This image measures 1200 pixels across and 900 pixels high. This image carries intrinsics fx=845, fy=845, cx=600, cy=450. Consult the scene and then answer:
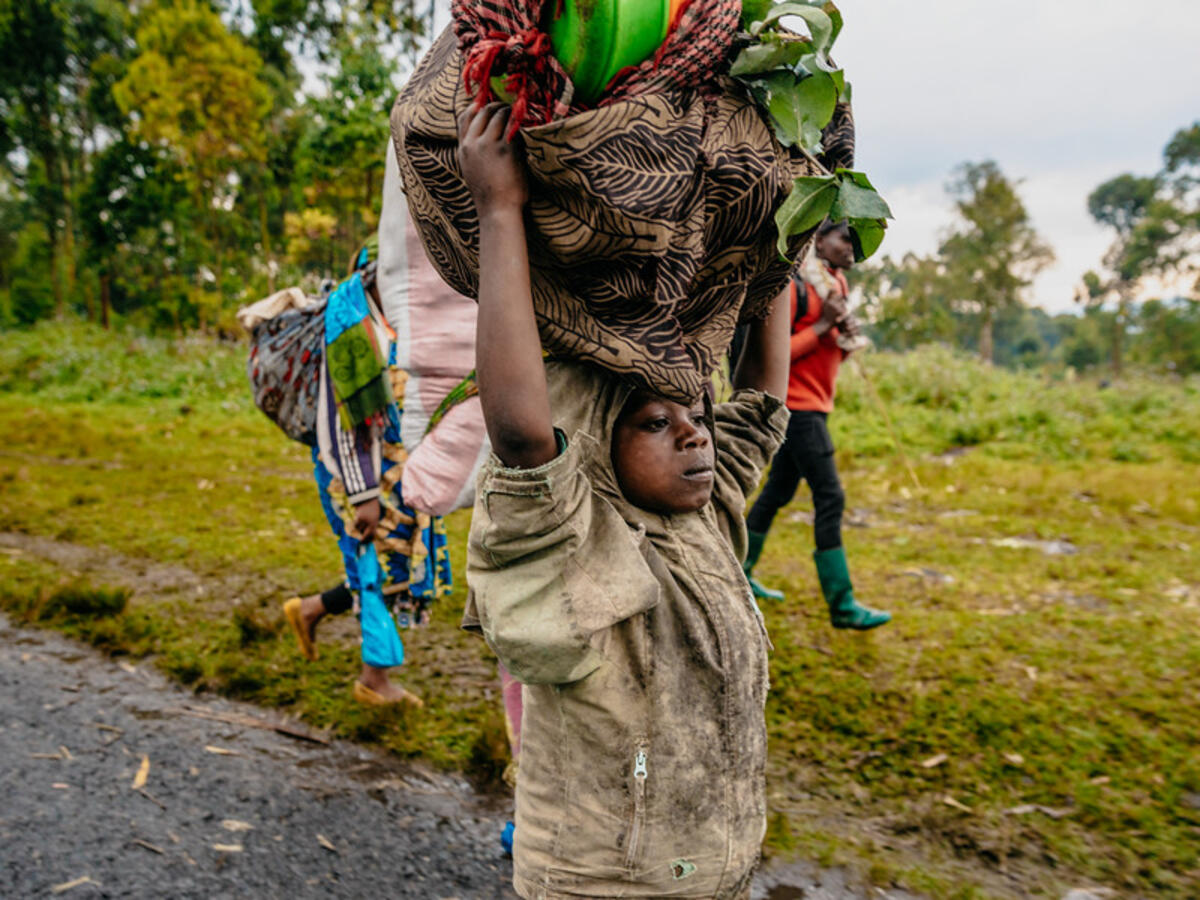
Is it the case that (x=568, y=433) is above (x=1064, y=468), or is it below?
above

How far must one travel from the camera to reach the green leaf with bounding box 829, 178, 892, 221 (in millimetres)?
1416

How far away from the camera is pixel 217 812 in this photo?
300 cm

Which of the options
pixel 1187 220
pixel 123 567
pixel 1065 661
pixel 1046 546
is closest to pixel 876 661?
pixel 1065 661

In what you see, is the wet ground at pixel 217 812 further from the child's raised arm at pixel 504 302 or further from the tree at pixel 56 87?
the tree at pixel 56 87

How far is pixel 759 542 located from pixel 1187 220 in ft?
126

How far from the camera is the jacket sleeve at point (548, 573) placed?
1.31 meters

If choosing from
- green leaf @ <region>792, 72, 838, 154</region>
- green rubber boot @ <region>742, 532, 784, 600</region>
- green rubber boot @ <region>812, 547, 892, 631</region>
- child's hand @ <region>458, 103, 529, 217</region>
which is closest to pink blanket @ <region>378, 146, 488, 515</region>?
child's hand @ <region>458, 103, 529, 217</region>

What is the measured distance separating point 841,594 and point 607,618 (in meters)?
3.20

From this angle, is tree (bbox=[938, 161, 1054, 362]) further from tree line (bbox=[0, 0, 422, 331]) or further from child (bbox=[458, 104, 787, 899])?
child (bbox=[458, 104, 787, 899])

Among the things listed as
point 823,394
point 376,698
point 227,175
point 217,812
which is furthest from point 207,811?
point 227,175

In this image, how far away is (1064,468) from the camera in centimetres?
916

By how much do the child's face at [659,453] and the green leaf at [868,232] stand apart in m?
0.42

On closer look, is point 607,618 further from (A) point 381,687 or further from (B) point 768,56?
(A) point 381,687

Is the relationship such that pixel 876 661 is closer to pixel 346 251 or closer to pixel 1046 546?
pixel 1046 546
